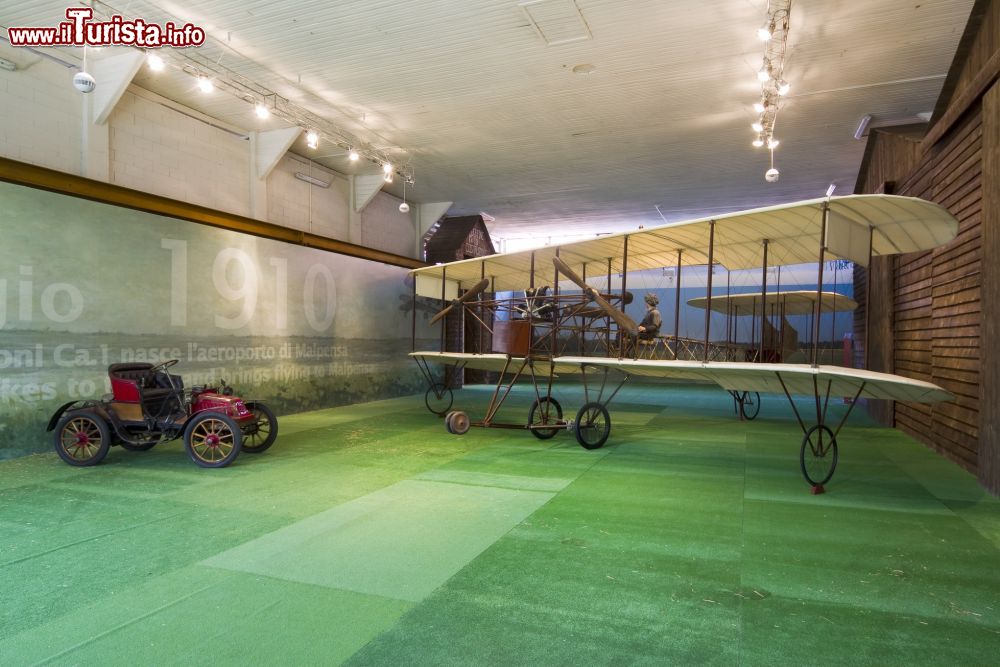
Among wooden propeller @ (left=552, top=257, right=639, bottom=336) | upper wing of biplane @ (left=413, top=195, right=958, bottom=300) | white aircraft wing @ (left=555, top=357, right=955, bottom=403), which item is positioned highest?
upper wing of biplane @ (left=413, top=195, right=958, bottom=300)

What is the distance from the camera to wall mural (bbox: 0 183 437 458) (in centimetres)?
645

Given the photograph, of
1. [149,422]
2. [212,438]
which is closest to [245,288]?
[149,422]

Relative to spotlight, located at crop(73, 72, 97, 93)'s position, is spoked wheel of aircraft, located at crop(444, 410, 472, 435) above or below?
below

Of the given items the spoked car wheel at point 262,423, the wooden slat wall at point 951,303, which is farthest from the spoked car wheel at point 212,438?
the wooden slat wall at point 951,303

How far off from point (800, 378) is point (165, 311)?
27.3 ft

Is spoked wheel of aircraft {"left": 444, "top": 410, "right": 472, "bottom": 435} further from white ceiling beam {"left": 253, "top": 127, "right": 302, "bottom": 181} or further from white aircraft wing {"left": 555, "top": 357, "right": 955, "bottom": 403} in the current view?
white ceiling beam {"left": 253, "top": 127, "right": 302, "bottom": 181}

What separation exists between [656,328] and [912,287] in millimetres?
4134

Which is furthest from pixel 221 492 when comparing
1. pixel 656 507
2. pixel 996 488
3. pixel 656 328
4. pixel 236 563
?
pixel 996 488

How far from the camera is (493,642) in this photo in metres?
2.51

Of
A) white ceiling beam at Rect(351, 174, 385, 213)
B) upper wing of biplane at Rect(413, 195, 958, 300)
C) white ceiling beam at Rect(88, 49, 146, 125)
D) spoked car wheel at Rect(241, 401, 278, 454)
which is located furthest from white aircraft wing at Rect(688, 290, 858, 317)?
white ceiling beam at Rect(88, 49, 146, 125)

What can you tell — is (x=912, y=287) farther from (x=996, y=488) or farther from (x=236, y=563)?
(x=236, y=563)

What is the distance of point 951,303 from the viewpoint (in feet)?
21.6

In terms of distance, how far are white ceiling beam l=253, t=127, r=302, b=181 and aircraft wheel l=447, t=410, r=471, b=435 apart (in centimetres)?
570

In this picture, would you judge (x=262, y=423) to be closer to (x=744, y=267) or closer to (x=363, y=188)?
(x=744, y=267)
